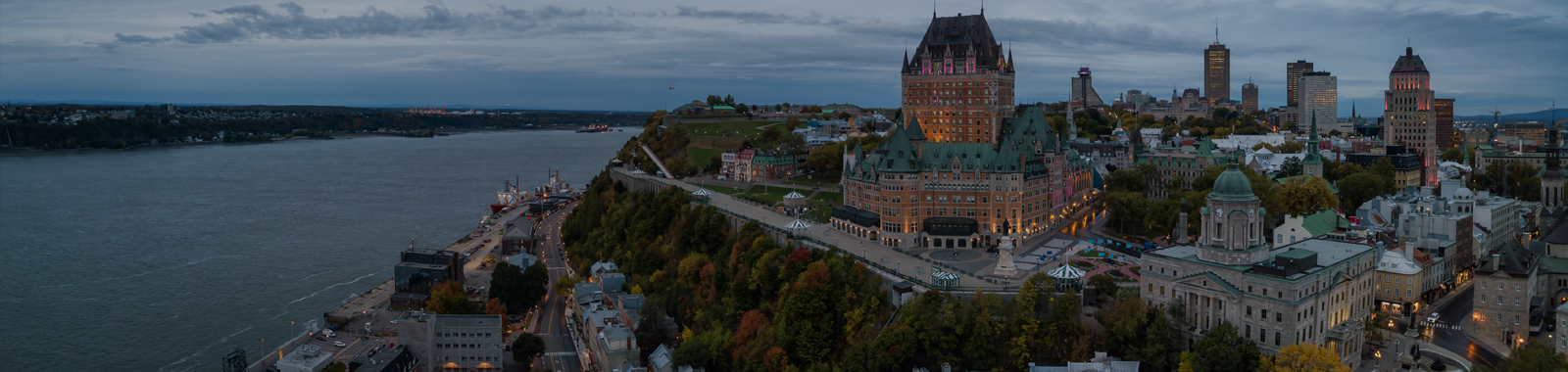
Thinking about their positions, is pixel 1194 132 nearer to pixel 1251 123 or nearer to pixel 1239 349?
pixel 1251 123

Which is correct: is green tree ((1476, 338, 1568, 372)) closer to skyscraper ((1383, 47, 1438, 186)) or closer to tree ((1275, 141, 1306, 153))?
skyscraper ((1383, 47, 1438, 186))

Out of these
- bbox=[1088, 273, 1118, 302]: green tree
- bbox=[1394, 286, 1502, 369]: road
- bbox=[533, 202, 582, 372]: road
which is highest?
bbox=[1088, 273, 1118, 302]: green tree

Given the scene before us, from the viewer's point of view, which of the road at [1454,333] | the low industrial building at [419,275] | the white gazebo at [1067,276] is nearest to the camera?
the road at [1454,333]

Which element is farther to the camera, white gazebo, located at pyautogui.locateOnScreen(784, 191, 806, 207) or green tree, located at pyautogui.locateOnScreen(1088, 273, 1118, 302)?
white gazebo, located at pyautogui.locateOnScreen(784, 191, 806, 207)

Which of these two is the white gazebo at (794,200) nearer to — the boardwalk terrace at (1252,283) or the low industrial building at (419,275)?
the low industrial building at (419,275)

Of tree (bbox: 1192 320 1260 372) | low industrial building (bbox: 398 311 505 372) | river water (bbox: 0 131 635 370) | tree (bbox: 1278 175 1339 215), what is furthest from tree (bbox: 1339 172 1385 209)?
river water (bbox: 0 131 635 370)

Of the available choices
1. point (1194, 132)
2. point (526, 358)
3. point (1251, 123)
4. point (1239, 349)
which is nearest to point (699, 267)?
point (526, 358)

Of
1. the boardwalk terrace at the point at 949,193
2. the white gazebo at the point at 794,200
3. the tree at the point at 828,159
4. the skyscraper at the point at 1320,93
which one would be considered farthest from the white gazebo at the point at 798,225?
the skyscraper at the point at 1320,93
